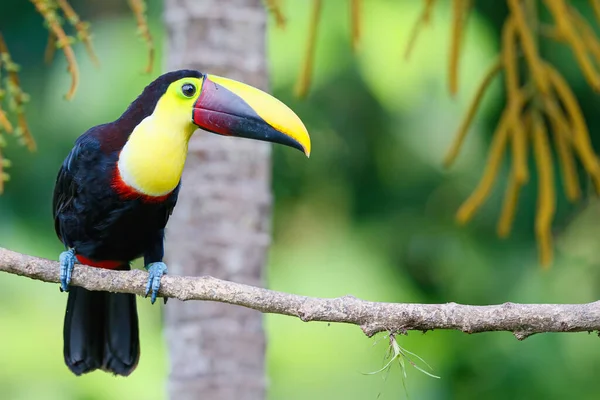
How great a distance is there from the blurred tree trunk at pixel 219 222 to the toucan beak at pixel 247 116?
1.75 ft

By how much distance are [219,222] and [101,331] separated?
0.51 meters

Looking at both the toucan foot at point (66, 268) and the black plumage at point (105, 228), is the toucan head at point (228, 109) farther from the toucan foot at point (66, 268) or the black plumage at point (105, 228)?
the toucan foot at point (66, 268)

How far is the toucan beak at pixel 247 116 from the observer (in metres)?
2.84

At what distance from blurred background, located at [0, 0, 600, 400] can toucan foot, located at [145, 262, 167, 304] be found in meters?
2.70

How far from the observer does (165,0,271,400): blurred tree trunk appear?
3.32 metres

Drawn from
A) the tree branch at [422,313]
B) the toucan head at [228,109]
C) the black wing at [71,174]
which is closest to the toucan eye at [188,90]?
the toucan head at [228,109]

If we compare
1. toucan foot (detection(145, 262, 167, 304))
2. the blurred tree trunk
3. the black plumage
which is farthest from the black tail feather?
toucan foot (detection(145, 262, 167, 304))

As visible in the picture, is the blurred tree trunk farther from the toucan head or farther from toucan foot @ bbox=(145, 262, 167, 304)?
the toucan head

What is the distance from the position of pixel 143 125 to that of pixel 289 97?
130 inches

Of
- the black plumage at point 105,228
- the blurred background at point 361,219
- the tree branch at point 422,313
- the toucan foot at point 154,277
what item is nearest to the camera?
the tree branch at point 422,313

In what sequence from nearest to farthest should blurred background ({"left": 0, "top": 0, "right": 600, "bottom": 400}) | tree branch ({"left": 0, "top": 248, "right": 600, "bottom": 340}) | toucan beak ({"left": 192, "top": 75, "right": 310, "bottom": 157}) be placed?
tree branch ({"left": 0, "top": 248, "right": 600, "bottom": 340})
toucan beak ({"left": 192, "top": 75, "right": 310, "bottom": 157})
blurred background ({"left": 0, "top": 0, "right": 600, "bottom": 400})

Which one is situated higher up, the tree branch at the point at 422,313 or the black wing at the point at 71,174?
the black wing at the point at 71,174

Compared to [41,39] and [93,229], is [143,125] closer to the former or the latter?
[93,229]

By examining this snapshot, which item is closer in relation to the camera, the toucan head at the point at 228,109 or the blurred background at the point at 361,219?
the toucan head at the point at 228,109
